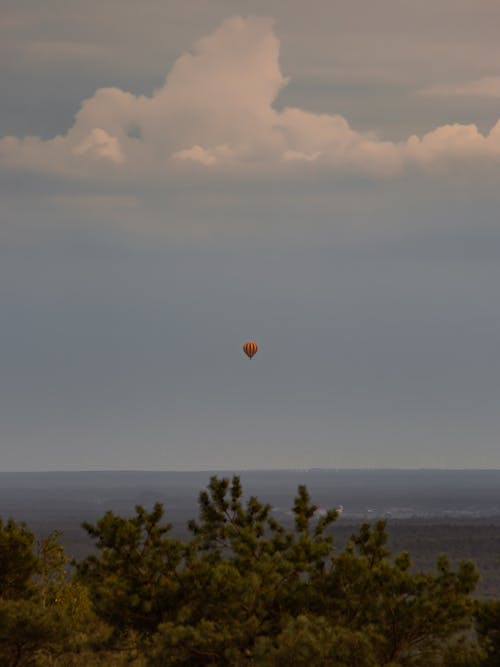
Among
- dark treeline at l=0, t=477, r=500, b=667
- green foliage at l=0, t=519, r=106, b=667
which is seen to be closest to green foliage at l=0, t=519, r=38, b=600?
green foliage at l=0, t=519, r=106, b=667

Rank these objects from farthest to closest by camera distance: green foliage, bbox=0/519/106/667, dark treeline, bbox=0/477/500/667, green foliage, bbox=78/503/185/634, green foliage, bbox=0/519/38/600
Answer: green foliage, bbox=0/519/38/600 → green foliage, bbox=0/519/106/667 → green foliage, bbox=78/503/185/634 → dark treeline, bbox=0/477/500/667

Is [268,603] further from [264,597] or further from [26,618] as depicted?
[26,618]

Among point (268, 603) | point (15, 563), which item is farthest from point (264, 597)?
point (15, 563)

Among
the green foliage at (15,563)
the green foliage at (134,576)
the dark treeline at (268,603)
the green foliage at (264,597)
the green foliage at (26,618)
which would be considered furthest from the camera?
the green foliage at (15,563)

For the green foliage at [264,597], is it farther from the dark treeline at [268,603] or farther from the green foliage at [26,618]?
the green foliage at [26,618]

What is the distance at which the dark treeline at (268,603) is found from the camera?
99.3ft

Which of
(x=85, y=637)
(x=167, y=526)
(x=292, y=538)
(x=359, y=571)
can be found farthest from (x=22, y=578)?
(x=359, y=571)

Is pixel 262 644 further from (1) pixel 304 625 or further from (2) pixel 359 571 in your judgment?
(2) pixel 359 571

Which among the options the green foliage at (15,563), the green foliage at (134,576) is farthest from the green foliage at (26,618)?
the green foliage at (134,576)

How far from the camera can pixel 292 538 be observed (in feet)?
110

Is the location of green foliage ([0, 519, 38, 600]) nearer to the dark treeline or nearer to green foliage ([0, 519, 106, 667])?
green foliage ([0, 519, 106, 667])

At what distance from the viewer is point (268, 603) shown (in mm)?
31766

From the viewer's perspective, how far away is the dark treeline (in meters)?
30.3

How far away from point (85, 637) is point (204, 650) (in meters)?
5.83
